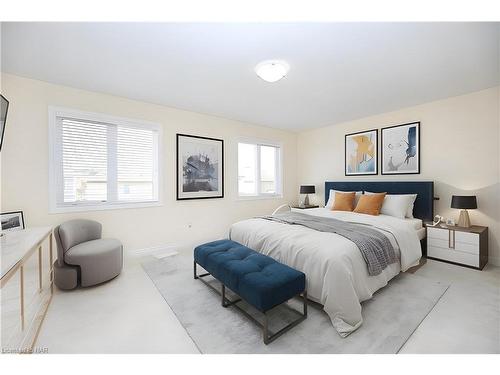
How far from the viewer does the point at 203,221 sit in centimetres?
404

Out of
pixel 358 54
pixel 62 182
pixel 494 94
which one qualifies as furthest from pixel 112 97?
pixel 494 94

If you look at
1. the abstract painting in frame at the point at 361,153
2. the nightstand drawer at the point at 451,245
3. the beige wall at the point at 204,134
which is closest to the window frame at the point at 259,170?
the beige wall at the point at 204,134

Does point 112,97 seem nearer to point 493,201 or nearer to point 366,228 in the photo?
point 366,228

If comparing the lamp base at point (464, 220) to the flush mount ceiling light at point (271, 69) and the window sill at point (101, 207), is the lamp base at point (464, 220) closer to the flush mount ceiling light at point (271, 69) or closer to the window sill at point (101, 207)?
the flush mount ceiling light at point (271, 69)

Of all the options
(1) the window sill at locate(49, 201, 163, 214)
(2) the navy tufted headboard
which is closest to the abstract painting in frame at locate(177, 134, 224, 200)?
(1) the window sill at locate(49, 201, 163, 214)

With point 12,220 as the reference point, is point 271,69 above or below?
above

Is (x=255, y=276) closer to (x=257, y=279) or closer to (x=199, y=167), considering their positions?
(x=257, y=279)

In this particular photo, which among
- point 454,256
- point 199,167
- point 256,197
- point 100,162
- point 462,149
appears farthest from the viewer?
point 256,197

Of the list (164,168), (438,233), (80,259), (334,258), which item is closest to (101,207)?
(80,259)

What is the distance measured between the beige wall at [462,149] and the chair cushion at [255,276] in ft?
10.5

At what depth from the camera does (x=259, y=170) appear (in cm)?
Answer: 495

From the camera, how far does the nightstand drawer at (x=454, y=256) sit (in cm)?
279

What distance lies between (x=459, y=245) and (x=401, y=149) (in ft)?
5.67
